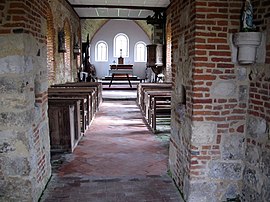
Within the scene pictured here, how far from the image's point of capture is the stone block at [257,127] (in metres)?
3.04

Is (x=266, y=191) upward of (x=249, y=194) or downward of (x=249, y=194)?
upward

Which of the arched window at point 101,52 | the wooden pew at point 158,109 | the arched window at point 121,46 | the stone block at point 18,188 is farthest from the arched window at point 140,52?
the stone block at point 18,188

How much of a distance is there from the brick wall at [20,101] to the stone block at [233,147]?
210 centimetres

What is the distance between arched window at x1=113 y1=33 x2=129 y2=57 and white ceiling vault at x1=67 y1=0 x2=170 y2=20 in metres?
7.77

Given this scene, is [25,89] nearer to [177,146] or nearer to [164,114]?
[177,146]

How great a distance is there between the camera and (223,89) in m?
3.29

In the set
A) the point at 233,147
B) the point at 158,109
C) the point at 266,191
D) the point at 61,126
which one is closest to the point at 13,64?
the point at 61,126

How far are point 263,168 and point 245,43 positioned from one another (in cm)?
125

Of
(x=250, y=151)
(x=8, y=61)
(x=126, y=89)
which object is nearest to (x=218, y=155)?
(x=250, y=151)

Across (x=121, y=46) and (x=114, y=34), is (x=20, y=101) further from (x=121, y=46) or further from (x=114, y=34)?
(x=121, y=46)

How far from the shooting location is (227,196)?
3463mm

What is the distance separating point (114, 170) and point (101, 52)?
1902cm

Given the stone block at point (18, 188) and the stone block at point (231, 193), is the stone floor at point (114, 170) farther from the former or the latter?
the stone block at point (231, 193)

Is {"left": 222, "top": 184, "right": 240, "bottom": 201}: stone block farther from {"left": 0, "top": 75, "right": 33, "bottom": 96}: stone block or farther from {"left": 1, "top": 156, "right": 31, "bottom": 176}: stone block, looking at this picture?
{"left": 0, "top": 75, "right": 33, "bottom": 96}: stone block
